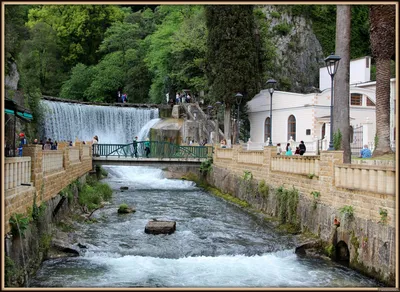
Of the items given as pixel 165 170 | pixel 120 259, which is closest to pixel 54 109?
pixel 165 170

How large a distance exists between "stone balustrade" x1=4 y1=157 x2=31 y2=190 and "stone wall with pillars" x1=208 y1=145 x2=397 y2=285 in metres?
8.53

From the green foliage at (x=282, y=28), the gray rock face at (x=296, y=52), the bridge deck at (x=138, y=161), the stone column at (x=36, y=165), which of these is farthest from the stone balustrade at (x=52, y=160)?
the green foliage at (x=282, y=28)

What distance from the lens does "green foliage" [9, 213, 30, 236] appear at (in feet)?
31.8

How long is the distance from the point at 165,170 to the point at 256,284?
27.9 meters

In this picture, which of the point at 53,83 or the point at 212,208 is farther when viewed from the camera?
the point at 53,83

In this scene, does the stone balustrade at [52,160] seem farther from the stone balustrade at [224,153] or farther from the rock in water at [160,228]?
the stone balustrade at [224,153]

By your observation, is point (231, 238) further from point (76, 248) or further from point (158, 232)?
point (76, 248)

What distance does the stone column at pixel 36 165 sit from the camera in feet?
39.7

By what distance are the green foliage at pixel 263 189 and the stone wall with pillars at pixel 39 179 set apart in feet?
27.2

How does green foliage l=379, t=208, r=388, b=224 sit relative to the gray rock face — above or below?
below

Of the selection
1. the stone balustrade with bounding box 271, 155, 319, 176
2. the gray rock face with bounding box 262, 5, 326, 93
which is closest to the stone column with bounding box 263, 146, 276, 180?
the stone balustrade with bounding box 271, 155, 319, 176

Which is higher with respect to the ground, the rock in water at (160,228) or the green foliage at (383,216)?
the green foliage at (383,216)

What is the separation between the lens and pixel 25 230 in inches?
404

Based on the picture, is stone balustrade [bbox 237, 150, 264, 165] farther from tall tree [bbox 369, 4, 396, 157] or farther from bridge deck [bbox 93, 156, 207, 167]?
bridge deck [bbox 93, 156, 207, 167]
